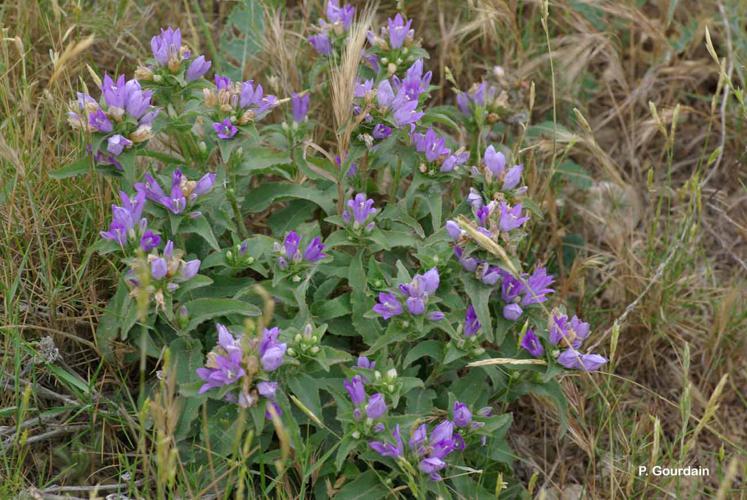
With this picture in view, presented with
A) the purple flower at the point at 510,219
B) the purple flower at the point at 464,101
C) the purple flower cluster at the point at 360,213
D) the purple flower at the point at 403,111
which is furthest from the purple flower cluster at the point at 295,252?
the purple flower at the point at 464,101

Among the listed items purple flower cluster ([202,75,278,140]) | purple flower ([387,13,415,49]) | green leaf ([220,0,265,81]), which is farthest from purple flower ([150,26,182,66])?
green leaf ([220,0,265,81])

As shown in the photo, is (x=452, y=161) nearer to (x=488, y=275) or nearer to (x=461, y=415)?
(x=488, y=275)

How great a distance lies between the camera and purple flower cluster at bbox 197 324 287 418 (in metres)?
2.85

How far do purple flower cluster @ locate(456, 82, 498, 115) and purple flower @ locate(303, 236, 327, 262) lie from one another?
115cm

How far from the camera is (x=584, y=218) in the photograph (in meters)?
4.75

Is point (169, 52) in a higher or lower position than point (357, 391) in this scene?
higher

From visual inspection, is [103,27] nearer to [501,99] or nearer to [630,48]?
[501,99]

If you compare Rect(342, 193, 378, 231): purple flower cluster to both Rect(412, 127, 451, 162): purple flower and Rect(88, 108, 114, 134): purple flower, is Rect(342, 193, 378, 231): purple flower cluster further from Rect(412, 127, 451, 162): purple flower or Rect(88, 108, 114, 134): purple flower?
Rect(88, 108, 114, 134): purple flower

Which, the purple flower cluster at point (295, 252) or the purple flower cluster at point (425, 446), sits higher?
the purple flower cluster at point (295, 252)

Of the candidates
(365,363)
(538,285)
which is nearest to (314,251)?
(365,363)

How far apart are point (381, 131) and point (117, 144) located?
0.99m

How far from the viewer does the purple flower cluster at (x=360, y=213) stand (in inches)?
133

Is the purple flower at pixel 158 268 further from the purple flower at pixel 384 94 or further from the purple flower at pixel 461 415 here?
the purple flower at pixel 461 415

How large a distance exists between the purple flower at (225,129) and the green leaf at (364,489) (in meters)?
1.34
